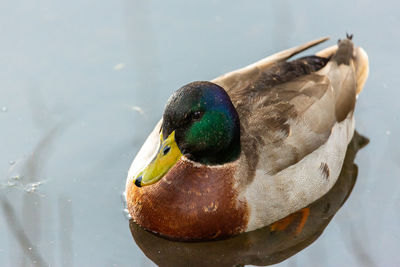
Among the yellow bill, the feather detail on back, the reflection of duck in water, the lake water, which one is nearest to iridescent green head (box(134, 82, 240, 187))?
the yellow bill

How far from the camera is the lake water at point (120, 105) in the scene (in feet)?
20.0

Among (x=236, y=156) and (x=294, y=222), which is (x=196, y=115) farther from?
(x=294, y=222)

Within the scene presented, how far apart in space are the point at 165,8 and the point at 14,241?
129 inches

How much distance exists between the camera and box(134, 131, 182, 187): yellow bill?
5723 mm

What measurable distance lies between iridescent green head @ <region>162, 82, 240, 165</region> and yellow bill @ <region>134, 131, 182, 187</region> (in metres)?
0.05

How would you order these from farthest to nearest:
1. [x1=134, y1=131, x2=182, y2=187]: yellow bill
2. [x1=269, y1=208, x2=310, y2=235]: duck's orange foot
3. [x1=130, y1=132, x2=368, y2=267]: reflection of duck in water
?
[x1=269, y1=208, x2=310, y2=235]: duck's orange foot
[x1=130, y1=132, x2=368, y2=267]: reflection of duck in water
[x1=134, y1=131, x2=182, y2=187]: yellow bill

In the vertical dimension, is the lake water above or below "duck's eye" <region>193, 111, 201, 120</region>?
below

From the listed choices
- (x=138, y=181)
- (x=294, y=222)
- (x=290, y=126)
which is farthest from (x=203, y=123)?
(x=294, y=222)

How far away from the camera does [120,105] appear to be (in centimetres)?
729

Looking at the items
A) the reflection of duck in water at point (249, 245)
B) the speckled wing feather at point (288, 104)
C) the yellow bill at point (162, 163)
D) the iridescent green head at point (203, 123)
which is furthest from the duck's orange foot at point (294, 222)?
the yellow bill at point (162, 163)

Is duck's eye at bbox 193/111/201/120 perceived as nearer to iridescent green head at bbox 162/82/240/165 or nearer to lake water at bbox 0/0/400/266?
iridescent green head at bbox 162/82/240/165

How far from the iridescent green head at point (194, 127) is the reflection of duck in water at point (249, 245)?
2.01 ft

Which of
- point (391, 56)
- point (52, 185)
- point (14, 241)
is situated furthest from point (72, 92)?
point (391, 56)

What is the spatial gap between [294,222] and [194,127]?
4.24ft
